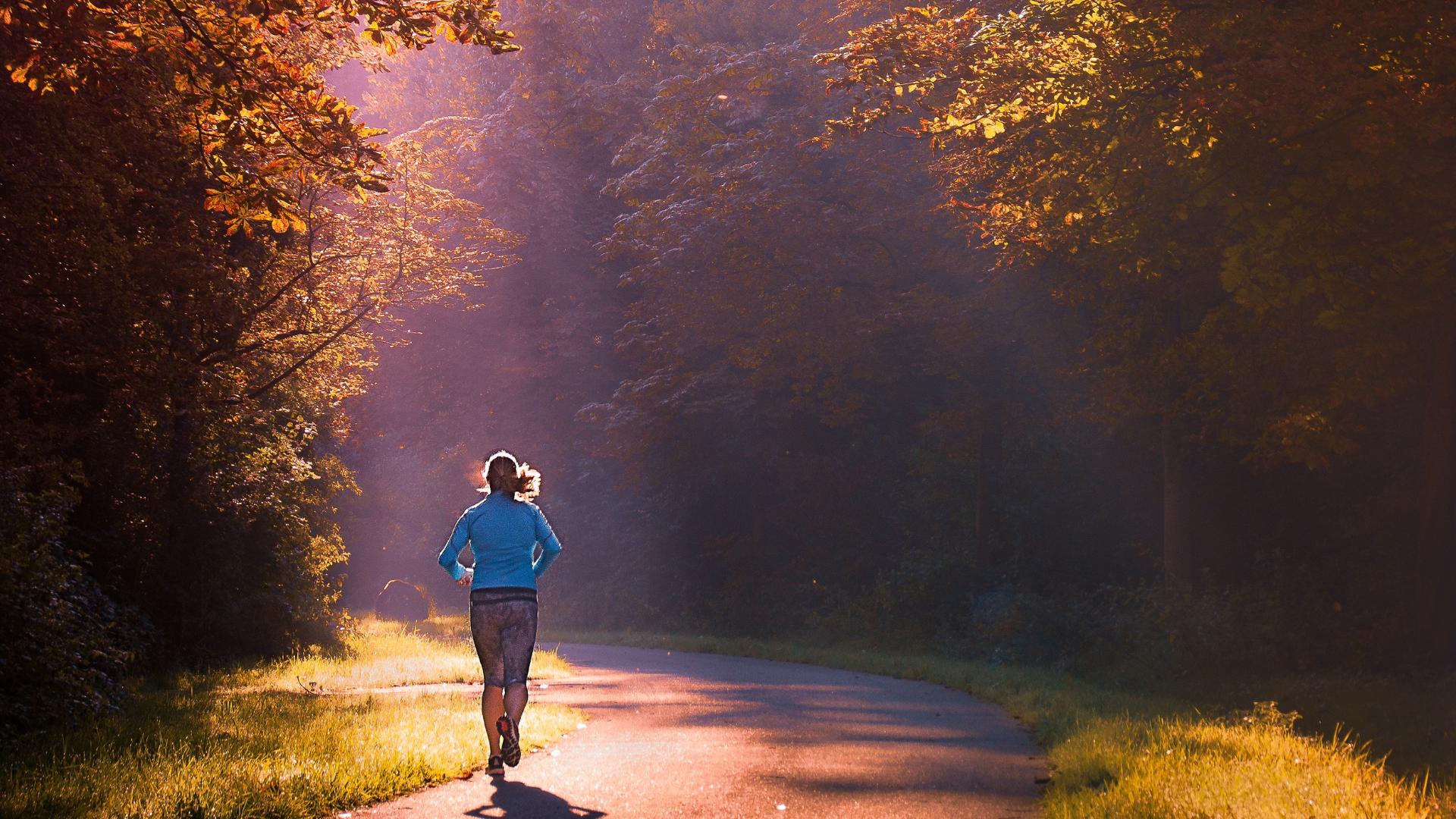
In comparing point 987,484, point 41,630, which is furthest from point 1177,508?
point 41,630

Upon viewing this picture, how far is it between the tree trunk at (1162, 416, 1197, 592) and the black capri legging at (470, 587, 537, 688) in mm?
14585

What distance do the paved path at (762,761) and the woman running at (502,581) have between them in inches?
20.9

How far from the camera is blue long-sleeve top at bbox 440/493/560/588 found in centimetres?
912

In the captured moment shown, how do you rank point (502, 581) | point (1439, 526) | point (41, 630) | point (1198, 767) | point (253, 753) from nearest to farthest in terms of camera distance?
point (1198, 767), point (253, 753), point (502, 581), point (41, 630), point (1439, 526)

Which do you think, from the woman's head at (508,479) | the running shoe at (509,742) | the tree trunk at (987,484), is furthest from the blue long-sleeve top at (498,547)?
the tree trunk at (987,484)

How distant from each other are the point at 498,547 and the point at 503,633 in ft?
1.95

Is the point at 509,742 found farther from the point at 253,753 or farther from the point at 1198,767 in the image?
the point at 1198,767

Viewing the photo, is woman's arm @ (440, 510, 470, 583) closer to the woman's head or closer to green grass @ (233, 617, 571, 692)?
the woman's head

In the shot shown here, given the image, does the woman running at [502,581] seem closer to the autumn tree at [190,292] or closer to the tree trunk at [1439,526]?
the autumn tree at [190,292]

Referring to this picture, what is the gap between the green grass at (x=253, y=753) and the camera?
6.69 meters

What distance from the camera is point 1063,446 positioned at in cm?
2700

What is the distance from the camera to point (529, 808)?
24.0 feet

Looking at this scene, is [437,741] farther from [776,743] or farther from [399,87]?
[399,87]

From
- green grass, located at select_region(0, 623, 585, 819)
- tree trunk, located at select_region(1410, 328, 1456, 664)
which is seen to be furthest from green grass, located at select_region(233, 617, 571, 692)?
tree trunk, located at select_region(1410, 328, 1456, 664)
